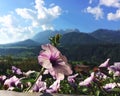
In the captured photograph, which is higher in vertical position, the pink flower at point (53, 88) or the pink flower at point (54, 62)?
the pink flower at point (54, 62)

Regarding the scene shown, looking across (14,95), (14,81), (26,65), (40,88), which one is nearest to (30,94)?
(14,95)

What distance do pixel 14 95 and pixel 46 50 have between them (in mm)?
566

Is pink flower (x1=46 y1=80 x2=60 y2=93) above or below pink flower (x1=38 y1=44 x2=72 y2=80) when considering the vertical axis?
below

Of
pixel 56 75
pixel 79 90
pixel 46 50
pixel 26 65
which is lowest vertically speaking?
pixel 26 65

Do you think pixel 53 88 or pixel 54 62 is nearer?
pixel 54 62

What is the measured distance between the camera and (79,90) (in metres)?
5.81

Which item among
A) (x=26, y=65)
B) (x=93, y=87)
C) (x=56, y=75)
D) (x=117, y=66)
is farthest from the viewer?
(x=26, y=65)

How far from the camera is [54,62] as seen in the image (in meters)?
2.64

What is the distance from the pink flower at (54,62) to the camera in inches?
97.6

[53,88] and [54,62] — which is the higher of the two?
[54,62]

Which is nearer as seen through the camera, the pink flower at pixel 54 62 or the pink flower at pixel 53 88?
the pink flower at pixel 54 62

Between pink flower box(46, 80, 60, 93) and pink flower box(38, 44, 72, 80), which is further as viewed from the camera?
pink flower box(46, 80, 60, 93)

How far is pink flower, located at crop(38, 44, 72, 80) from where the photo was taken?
2.48m

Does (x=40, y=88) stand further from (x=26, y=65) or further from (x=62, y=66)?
(x=26, y=65)
